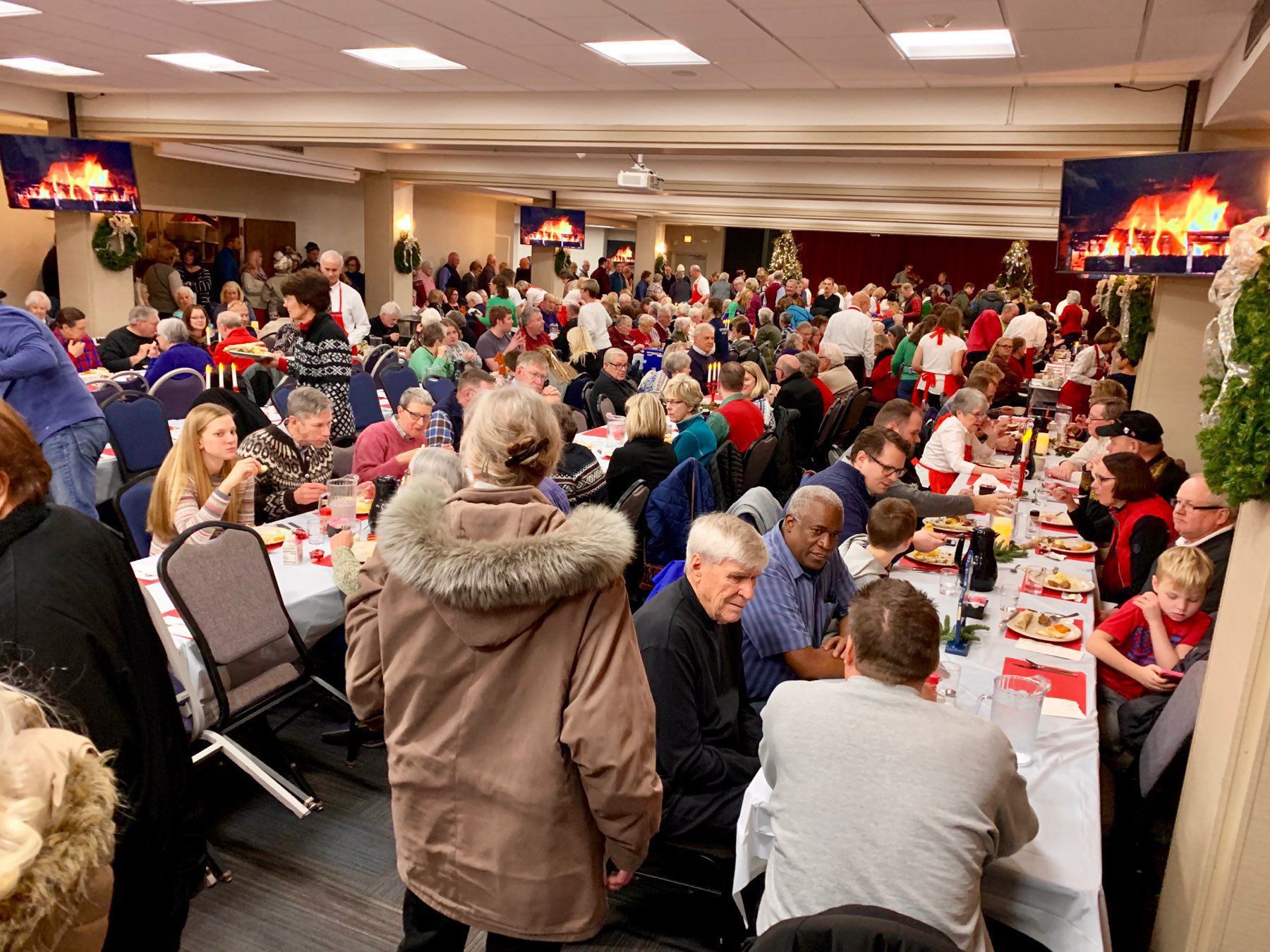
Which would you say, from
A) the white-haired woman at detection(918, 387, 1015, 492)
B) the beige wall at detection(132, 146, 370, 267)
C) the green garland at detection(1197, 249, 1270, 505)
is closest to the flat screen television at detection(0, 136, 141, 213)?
the beige wall at detection(132, 146, 370, 267)

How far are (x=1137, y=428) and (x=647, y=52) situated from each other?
3726 mm

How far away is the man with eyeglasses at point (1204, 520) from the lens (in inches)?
128

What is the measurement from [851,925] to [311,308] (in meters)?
4.79

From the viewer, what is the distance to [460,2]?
4.66 metres

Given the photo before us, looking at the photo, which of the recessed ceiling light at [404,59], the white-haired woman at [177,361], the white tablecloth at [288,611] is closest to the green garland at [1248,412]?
the white tablecloth at [288,611]

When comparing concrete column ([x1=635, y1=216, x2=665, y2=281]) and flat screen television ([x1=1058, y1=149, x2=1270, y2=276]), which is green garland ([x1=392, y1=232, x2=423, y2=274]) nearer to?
concrete column ([x1=635, y1=216, x2=665, y2=281])

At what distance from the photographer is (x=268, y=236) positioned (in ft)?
48.9

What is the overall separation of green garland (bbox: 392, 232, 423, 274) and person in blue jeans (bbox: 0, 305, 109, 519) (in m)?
10.8

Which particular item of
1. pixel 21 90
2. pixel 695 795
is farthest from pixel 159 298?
pixel 695 795

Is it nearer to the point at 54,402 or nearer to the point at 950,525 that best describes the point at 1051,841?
the point at 950,525

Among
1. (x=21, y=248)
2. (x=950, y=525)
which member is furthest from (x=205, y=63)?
(x=950, y=525)

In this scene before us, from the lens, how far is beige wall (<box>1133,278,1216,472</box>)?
21.1 ft

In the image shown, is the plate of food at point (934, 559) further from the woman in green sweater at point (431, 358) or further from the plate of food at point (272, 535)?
the woman in green sweater at point (431, 358)

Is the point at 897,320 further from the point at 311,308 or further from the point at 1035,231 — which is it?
the point at 311,308
